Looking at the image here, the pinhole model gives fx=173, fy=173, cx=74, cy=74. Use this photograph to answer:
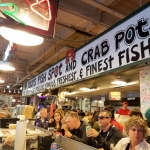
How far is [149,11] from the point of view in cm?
263

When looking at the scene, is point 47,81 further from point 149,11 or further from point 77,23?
point 149,11

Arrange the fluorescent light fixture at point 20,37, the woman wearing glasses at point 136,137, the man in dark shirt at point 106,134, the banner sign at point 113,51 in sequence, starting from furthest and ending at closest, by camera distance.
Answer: the fluorescent light fixture at point 20,37, the banner sign at point 113,51, the man in dark shirt at point 106,134, the woman wearing glasses at point 136,137

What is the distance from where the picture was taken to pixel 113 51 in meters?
3.28

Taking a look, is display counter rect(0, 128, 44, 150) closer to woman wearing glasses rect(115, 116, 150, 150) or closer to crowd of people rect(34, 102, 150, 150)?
crowd of people rect(34, 102, 150, 150)

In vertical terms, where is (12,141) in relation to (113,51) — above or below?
below

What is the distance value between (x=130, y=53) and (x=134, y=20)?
562 mm

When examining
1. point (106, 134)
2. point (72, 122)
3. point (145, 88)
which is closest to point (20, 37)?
point (72, 122)

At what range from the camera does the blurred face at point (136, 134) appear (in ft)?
6.70

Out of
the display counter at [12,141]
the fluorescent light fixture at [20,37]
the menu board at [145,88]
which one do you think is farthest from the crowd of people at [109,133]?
the fluorescent light fixture at [20,37]

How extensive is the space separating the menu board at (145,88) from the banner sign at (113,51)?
382 mm

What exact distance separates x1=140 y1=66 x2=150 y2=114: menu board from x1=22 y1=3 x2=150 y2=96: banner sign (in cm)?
38

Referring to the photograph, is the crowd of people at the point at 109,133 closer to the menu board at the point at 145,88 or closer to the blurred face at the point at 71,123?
the blurred face at the point at 71,123

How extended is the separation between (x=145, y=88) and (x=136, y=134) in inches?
41.9

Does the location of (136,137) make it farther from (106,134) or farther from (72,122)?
(72,122)
